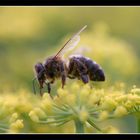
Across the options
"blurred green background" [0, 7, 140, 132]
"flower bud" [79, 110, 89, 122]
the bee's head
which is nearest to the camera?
"flower bud" [79, 110, 89, 122]

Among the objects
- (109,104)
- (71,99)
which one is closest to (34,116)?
(71,99)

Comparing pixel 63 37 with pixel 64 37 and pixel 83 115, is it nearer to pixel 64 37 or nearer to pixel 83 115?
pixel 64 37

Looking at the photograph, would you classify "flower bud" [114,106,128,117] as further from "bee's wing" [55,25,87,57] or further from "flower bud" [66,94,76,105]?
"bee's wing" [55,25,87,57]

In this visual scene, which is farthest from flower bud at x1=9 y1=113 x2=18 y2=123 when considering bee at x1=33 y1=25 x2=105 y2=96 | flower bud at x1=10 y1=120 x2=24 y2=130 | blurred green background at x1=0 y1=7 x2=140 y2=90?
blurred green background at x1=0 y1=7 x2=140 y2=90

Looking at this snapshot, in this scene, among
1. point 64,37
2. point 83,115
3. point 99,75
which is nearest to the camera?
point 83,115

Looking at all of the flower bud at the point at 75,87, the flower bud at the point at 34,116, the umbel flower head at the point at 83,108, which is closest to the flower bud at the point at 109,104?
the umbel flower head at the point at 83,108

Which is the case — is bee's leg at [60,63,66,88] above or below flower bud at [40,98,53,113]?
above
